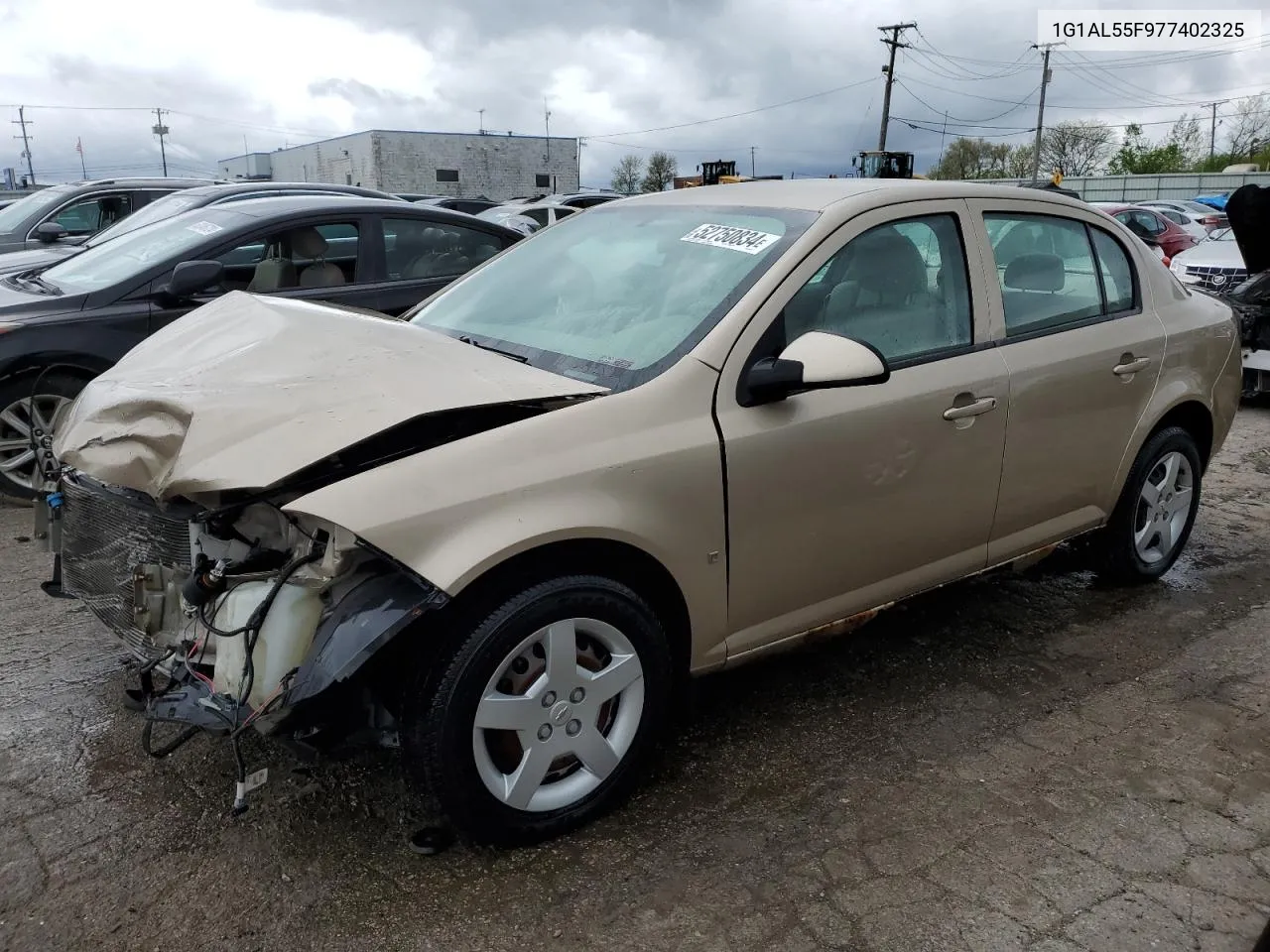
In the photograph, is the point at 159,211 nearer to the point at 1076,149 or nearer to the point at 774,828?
the point at 774,828

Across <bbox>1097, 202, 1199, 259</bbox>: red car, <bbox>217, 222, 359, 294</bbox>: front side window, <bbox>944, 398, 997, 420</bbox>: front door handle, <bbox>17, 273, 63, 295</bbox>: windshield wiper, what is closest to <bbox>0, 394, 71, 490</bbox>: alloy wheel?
<bbox>17, 273, 63, 295</bbox>: windshield wiper

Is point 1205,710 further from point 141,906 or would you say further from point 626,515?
point 141,906

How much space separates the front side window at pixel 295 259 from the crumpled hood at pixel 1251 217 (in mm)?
6004

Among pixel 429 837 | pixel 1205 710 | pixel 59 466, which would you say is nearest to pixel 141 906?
pixel 429 837

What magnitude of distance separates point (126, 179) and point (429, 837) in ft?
36.5

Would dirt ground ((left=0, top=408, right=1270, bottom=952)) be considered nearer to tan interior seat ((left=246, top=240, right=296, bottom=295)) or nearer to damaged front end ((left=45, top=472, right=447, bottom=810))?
damaged front end ((left=45, top=472, right=447, bottom=810))

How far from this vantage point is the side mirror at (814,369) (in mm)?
2664

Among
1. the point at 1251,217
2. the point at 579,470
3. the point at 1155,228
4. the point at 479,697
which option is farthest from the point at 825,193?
the point at 1155,228

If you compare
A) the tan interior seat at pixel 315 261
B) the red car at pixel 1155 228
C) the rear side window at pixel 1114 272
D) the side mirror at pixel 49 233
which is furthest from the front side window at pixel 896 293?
the red car at pixel 1155 228

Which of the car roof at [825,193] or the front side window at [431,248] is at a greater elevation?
the car roof at [825,193]

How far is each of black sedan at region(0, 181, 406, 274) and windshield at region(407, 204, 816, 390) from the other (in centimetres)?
412

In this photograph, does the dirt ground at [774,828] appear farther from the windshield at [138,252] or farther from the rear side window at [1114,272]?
the windshield at [138,252]

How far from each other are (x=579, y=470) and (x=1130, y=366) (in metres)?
2.51

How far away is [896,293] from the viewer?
127 inches
